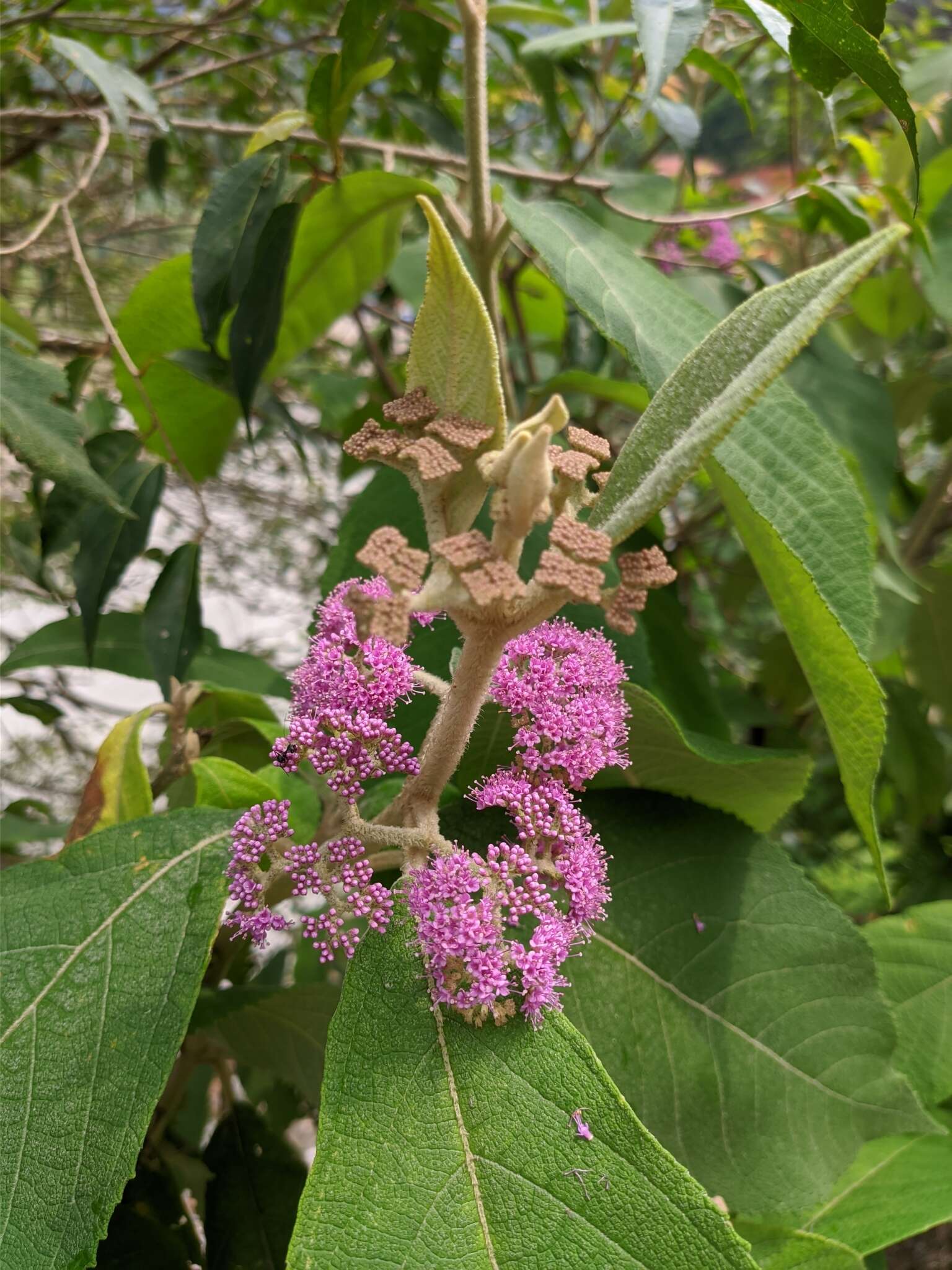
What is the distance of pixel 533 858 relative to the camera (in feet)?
1.51

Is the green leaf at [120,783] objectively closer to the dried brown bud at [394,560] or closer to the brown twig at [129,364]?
the brown twig at [129,364]

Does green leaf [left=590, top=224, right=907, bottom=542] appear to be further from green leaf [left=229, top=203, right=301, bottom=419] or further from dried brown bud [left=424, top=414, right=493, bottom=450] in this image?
green leaf [left=229, top=203, right=301, bottom=419]

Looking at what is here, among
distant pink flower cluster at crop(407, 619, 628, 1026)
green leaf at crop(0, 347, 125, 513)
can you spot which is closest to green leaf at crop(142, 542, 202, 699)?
green leaf at crop(0, 347, 125, 513)

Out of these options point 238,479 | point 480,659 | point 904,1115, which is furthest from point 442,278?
point 238,479

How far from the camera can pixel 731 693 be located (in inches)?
50.2

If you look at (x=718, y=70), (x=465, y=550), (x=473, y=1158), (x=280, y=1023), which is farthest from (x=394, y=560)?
(x=718, y=70)

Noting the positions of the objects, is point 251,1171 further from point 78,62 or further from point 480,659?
point 78,62

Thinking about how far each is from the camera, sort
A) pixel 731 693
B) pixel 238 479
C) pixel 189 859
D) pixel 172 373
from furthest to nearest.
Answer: pixel 238 479 < pixel 731 693 < pixel 172 373 < pixel 189 859

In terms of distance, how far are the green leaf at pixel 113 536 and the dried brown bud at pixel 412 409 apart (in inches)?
14.1

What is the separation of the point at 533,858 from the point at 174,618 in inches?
17.6

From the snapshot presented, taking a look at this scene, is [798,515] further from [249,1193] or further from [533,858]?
[249,1193]

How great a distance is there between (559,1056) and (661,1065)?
166 mm

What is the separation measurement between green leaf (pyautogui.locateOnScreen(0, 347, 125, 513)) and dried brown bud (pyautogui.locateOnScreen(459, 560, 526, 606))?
0.34m

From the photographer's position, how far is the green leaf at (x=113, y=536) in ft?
2.57
